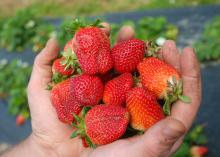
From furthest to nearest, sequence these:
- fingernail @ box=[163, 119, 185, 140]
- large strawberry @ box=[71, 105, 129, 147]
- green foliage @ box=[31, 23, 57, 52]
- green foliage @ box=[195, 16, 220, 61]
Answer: green foliage @ box=[31, 23, 57, 52] → green foliage @ box=[195, 16, 220, 61] → large strawberry @ box=[71, 105, 129, 147] → fingernail @ box=[163, 119, 185, 140]

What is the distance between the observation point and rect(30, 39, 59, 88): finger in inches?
77.5

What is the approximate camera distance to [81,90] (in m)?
1.63

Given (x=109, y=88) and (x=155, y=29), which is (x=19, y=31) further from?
(x=109, y=88)

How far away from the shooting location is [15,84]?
371 centimetres

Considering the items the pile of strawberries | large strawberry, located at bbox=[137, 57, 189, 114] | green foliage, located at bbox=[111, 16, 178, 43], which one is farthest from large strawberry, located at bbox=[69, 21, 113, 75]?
green foliage, located at bbox=[111, 16, 178, 43]

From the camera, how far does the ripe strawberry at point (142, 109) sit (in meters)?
1.55

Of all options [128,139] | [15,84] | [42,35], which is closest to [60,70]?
[128,139]

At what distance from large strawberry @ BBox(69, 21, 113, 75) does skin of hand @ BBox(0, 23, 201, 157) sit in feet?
0.72

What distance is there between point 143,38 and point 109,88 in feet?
6.35

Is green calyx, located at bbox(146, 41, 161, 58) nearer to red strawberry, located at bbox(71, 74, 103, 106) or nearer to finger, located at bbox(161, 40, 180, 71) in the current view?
finger, located at bbox(161, 40, 180, 71)

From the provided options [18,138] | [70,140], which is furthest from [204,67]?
[70,140]

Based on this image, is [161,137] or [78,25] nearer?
[161,137]

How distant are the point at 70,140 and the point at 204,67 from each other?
1672 millimetres

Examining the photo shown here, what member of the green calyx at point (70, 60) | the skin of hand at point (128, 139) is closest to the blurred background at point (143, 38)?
the skin of hand at point (128, 139)
